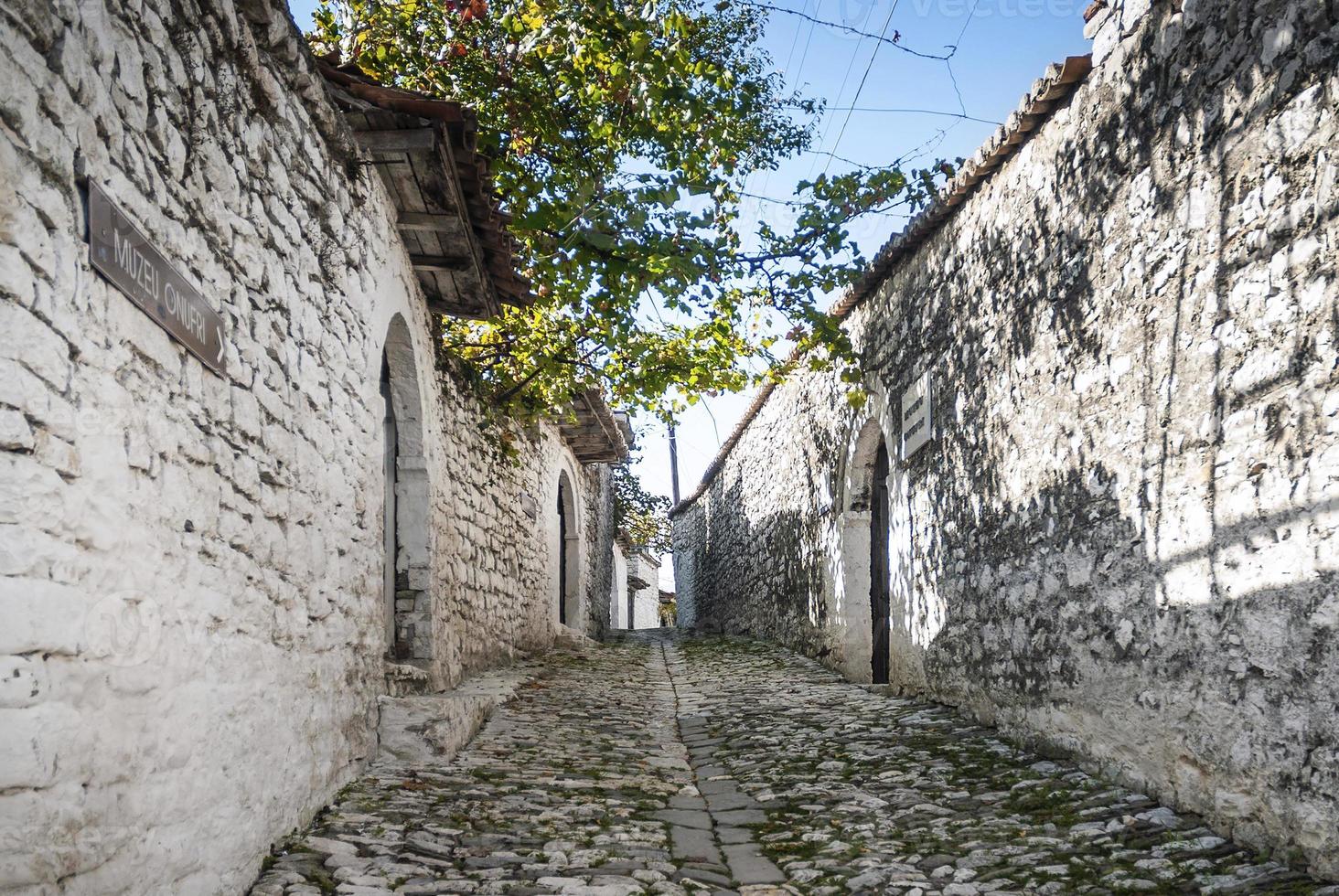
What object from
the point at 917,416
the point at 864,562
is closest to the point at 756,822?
the point at 917,416

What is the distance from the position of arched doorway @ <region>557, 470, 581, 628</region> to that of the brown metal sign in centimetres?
1075

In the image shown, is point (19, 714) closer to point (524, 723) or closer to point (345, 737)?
point (345, 737)

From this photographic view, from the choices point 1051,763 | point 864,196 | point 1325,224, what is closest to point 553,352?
point 864,196

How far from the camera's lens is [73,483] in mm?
1912

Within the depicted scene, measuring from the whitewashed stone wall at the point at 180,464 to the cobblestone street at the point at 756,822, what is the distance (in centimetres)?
35

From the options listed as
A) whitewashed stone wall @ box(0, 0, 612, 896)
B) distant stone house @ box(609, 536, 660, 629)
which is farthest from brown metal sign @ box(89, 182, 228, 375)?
distant stone house @ box(609, 536, 660, 629)

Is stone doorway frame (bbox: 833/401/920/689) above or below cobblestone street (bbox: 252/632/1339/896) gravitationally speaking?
above

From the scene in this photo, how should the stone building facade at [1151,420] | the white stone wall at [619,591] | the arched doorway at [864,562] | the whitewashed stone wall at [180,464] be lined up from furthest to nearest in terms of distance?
the white stone wall at [619,591] < the arched doorway at [864,562] < the stone building facade at [1151,420] < the whitewashed stone wall at [180,464]

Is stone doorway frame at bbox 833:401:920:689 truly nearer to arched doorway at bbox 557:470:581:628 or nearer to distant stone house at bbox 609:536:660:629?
arched doorway at bbox 557:470:581:628

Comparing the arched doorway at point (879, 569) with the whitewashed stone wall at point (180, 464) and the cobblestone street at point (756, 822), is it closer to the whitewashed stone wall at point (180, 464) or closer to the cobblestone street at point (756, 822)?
the cobblestone street at point (756, 822)

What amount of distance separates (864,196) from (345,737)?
Answer: 14.4ft

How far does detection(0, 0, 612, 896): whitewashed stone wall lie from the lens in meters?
1.78

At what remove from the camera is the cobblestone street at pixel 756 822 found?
2906 mm

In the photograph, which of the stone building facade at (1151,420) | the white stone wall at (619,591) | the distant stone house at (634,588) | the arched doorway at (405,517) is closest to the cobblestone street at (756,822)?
the stone building facade at (1151,420)
